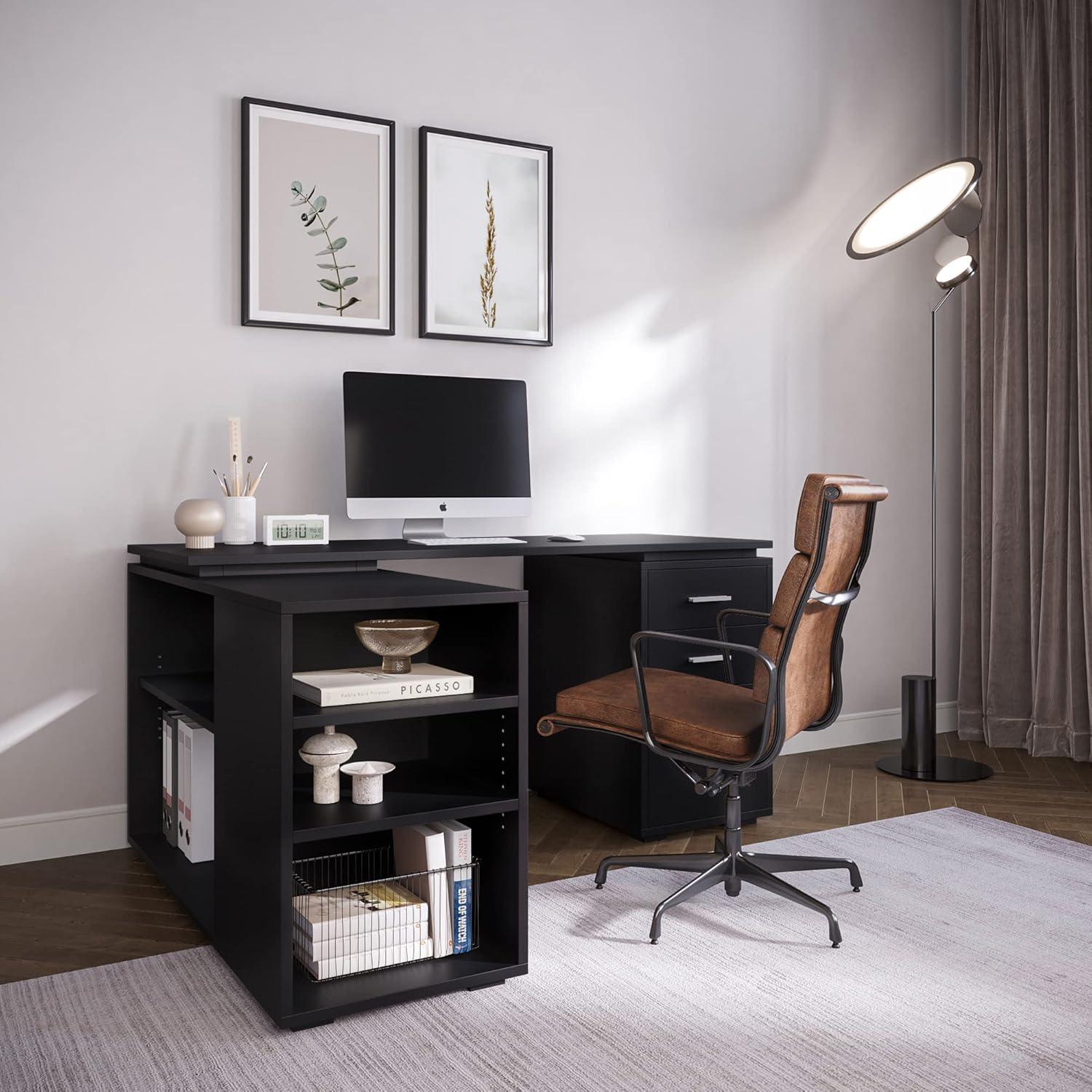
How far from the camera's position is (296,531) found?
2.94m

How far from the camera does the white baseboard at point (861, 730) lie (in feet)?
14.1

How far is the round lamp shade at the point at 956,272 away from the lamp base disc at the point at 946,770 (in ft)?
5.89

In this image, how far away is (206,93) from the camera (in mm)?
3123

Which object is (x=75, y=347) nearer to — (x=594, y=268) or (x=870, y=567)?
(x=594, y=268)

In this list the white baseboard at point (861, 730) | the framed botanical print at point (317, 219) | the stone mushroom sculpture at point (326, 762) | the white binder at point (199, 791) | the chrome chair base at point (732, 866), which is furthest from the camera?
the white baseboard at point (861, 730)

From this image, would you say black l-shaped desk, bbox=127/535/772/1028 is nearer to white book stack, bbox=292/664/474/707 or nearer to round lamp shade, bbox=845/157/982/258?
white book stack, bbox=292/664/474/707

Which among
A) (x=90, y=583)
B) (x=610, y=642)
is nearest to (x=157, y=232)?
(x=90, y=583)

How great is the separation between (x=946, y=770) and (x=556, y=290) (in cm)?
228

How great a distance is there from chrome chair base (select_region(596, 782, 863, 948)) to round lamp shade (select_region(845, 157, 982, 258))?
6.90 ft

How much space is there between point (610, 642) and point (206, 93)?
79.1 inches

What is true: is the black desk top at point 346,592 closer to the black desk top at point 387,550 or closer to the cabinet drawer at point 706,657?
the black desk top at point 387,550

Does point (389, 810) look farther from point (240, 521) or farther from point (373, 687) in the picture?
point (240, 521)

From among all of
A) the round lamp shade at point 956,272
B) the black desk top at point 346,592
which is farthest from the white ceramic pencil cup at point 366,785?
the round lamp shade at point 956,272

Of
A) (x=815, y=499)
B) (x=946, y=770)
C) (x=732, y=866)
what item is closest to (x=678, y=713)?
(x=732, y=866)
